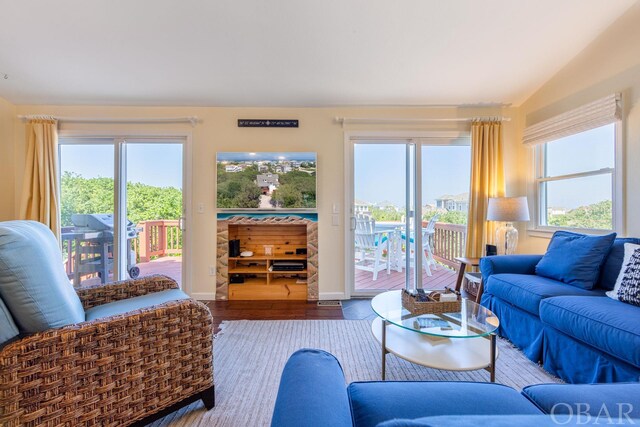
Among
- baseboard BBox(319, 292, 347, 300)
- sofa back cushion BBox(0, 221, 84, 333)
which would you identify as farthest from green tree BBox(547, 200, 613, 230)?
sofa back cushion BBox(0, 221, 84, 333)

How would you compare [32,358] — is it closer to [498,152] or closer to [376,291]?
[376,291]

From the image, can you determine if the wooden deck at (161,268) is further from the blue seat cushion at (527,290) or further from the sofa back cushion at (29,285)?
the blue seat cushion at (527,290)

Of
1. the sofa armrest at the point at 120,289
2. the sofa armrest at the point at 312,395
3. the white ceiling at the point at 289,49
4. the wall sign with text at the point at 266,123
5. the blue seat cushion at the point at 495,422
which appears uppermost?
the white ceiling at the point at 289,49

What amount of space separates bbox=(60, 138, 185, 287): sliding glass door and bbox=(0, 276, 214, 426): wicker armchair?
7.26 ft

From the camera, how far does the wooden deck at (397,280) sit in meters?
3.38

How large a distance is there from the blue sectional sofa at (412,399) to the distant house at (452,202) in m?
2.71

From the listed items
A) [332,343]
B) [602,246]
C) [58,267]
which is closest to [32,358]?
[58,267]

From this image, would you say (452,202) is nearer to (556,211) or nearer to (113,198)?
(556,211)

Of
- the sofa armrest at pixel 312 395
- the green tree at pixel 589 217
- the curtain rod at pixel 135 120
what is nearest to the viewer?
the sofa armrest at pixel 312 395

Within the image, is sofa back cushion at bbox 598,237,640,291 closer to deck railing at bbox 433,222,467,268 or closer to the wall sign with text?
deck railing at bbox 433,222,467,268

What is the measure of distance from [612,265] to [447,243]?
1584mm

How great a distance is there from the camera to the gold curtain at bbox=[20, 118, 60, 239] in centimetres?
304

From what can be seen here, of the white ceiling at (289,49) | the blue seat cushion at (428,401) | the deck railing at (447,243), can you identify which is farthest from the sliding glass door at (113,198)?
the deck railing at (447,243)

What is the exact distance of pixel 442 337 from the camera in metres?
1.55
